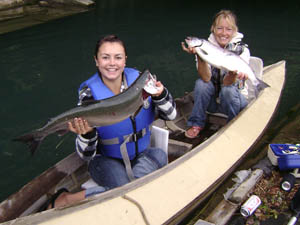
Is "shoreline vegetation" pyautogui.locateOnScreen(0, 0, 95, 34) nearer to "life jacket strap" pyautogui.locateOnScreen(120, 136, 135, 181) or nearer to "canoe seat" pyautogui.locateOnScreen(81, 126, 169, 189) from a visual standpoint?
"canoe seat" pyautogui.locateOnScreen(81, 126, 169, 189)

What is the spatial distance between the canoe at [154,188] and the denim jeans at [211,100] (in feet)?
0.51

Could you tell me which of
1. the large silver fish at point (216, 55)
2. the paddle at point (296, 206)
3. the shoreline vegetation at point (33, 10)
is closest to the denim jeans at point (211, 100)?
the large silver fish at point (216, 55)

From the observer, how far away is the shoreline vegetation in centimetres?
1477

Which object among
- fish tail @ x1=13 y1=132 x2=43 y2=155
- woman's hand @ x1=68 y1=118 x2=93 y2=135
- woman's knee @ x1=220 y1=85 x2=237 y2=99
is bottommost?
woman's knee @ x1=220 y1=85 x2=237 y2=99

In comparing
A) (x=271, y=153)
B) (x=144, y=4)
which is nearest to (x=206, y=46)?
(x=271, y=153)

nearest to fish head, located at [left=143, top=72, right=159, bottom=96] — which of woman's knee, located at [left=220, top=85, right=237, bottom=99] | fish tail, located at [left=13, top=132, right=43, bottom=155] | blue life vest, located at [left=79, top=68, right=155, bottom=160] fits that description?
blue life vest, located at [left=79, top=68, right=155, bottom=160]

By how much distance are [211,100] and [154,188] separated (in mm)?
2381

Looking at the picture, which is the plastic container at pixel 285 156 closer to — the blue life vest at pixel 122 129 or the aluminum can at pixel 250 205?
the aluminum can at pixel 250 205

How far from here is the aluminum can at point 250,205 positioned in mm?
3649

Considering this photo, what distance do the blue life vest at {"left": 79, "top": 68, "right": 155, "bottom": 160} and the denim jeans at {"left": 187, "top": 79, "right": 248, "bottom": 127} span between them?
5.09 ft

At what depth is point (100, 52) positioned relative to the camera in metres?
3.15

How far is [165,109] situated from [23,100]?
18.1ft

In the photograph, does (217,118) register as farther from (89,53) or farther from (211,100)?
(89,53)

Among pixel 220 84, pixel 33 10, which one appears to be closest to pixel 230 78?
pixel 220 84
